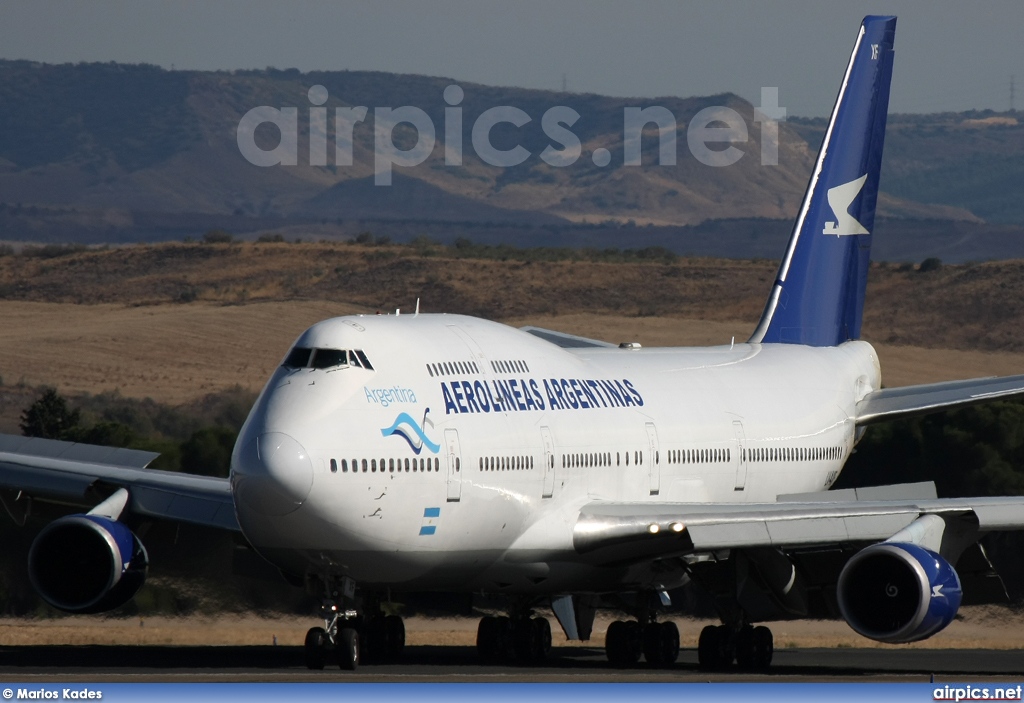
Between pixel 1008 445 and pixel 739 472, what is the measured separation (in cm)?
1554

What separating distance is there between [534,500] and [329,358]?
4.41 metres

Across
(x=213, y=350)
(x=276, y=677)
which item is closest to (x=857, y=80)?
(x=276, y=677)

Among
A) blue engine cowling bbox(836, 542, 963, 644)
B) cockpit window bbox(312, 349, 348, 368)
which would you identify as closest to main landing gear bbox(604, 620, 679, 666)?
blue engine cowling bbox(836, 542, 963, 644)

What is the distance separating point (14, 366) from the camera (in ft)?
286

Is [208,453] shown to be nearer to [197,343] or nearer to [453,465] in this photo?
[453,465]

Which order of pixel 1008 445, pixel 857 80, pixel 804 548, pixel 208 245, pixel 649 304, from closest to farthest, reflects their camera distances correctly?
1. pixel 804 548
2. pixel 857 80
3. pixel 1008 445
4. pixel 649 304
5. pixel 208 245

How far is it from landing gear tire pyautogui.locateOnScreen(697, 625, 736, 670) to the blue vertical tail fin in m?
10.6

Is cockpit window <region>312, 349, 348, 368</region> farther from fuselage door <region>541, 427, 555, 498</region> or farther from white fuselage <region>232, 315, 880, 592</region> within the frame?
fuselage door <region>541, 427, 555, 498</region>

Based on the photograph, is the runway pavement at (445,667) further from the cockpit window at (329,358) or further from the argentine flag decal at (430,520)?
the cockpit window at (329,358)

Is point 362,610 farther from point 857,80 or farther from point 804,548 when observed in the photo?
point 857,80

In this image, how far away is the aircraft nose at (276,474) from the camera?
24422mm

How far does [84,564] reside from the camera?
2920 centimetres

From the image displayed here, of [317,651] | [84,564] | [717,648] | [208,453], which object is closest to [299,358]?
[317,651]

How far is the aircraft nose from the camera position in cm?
2442
